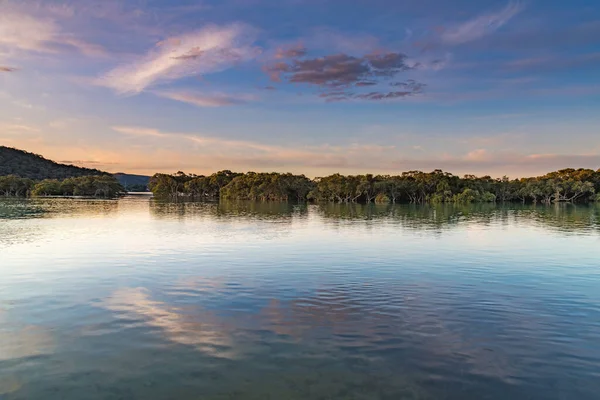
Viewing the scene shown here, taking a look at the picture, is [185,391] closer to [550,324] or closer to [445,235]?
[550,324]

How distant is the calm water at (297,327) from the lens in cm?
815

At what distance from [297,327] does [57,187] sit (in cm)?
19822

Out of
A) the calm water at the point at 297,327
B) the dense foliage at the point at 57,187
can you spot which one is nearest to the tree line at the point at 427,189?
the dense foliage at the point at 57,187

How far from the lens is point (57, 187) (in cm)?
18100

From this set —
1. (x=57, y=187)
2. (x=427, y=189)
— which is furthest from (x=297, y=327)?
→ (x=57, y=187)

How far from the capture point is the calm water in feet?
26.7

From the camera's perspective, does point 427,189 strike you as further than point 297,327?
Yes

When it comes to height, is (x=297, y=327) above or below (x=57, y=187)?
below

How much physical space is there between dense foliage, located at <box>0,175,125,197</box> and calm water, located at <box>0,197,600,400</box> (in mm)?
172073

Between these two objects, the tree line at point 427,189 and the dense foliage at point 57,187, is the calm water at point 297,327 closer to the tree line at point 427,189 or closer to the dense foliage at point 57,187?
Result: the tree line at point 427,189

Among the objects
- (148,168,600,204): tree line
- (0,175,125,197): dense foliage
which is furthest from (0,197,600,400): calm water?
(0,175,125,197): dense foliage

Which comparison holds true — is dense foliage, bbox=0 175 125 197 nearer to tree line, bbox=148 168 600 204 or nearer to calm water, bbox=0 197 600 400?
tree line, bbox=148 168 600 204

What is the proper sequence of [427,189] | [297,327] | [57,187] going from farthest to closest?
[57,187], [427,189], [297,327]

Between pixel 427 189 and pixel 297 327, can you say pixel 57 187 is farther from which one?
pixel 297 327
